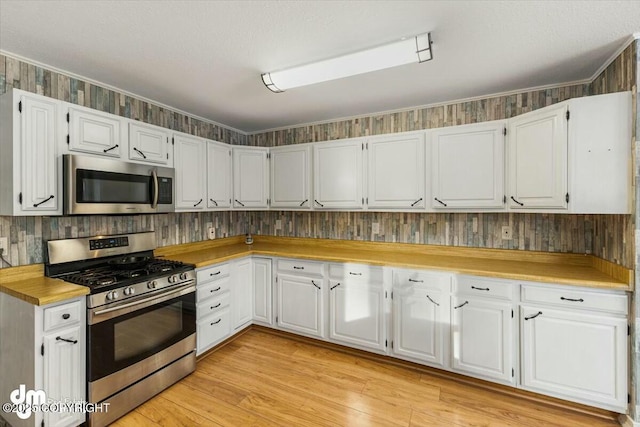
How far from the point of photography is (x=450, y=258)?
2.69 m

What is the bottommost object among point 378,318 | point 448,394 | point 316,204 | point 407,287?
point 448,394

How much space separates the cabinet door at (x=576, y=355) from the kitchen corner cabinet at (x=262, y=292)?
92.0 inches

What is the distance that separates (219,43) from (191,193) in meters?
1.56

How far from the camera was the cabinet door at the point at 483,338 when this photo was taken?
2.10 meters

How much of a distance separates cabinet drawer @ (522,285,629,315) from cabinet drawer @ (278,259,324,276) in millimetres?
1729

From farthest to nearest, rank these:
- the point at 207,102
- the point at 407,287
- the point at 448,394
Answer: the point at 207,102 < the point at 407,287 < the point at 448,394

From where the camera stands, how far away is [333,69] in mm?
1930

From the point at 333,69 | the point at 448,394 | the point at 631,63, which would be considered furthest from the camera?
the point at 448,394

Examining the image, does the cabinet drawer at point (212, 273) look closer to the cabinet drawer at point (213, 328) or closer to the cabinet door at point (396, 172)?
the cabinet drawer at point (213, 328)

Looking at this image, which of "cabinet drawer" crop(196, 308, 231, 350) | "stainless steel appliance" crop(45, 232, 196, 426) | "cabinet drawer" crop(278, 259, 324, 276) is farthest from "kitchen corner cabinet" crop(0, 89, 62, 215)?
"cabinet drawer" crop(278, 259, 324, 276)

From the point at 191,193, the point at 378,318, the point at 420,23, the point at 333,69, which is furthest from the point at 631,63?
the point at 191,193

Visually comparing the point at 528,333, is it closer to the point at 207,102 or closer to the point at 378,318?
the point at 378,318

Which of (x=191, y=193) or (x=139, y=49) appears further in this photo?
(x=191, y=193)

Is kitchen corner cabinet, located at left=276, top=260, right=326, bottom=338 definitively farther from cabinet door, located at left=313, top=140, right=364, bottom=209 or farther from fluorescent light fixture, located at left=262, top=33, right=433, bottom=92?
fluorescent light fixture, located at left=262, top=33, right=433, bottom=92
